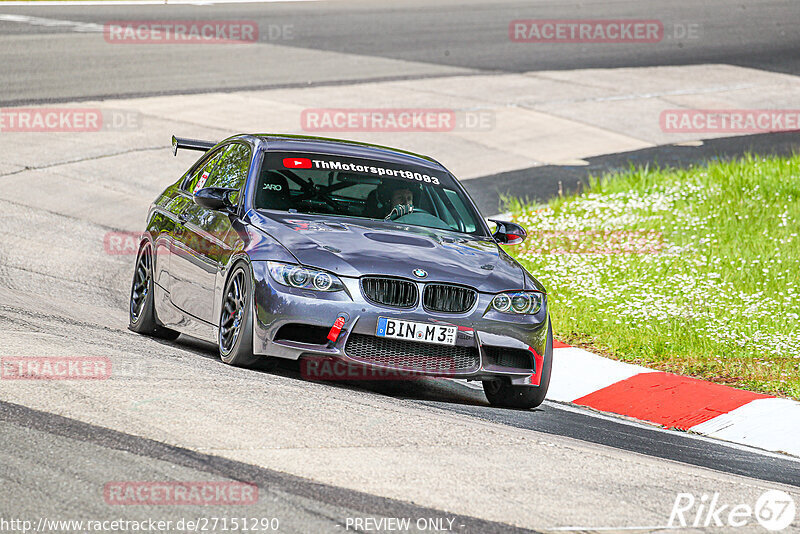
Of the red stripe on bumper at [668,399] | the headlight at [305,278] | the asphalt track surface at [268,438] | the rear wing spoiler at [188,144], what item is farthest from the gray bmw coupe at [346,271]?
the red stripe on bumper at [668,399]

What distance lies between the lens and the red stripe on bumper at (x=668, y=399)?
8141mm

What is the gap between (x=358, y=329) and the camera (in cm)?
704

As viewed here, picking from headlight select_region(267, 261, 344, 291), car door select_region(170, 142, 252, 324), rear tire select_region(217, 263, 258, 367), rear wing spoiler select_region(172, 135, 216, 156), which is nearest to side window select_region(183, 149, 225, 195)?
car door select_region(170, 142, 252, 324)

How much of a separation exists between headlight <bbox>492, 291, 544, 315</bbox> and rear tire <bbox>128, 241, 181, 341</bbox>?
2.83m

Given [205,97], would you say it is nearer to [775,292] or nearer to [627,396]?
[775,292]

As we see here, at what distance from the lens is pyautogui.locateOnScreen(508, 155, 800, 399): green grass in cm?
952

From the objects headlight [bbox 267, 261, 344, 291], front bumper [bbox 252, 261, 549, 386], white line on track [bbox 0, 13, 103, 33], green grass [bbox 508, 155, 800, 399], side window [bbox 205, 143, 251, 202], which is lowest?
green grass [bbox 508, 155, 800, 399]

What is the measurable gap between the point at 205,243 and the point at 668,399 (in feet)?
10.8

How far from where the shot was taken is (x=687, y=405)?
8.30m

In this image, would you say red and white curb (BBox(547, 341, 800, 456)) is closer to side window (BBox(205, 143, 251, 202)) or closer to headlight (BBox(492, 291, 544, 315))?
headlight (BBox(492, 291, 544, 315))

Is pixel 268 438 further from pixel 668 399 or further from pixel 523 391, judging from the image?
pixel 668 399

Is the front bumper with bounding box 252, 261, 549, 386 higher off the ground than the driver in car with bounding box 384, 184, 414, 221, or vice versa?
the driver in car with bounding box 384, 184, 414, 221

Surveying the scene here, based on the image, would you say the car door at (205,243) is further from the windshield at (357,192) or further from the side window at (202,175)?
the windshield at (357,192)

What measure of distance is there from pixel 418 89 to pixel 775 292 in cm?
1172
